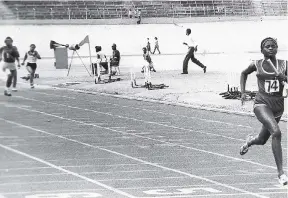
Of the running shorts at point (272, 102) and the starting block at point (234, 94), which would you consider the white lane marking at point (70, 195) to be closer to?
the running shorts at point (272, 102)

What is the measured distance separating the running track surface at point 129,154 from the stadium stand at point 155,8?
42.6 m

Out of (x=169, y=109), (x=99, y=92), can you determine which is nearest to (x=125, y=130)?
(x=169, y=109)

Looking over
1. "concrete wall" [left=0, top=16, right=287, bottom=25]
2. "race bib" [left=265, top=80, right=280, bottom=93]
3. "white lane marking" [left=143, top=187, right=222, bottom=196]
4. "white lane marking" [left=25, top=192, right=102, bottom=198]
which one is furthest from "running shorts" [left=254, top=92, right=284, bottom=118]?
"concrete wall" [left=0, top=16, right=287, bottom=25]

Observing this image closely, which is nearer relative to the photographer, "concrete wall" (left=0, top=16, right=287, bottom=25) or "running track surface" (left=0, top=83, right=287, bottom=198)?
"running track surface" (left=0, top=83, right=287, bottom=198)

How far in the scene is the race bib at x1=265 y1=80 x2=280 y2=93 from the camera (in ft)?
31.9

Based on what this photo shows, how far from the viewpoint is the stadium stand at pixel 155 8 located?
6334 centimetres

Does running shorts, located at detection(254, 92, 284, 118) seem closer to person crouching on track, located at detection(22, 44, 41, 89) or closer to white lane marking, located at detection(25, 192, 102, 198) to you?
white lane marking, located at detection(25, 192, 102, 198)

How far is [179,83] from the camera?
27656mm

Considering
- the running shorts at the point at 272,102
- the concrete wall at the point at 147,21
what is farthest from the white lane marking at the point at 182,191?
the concrete wall at the point at 147,21

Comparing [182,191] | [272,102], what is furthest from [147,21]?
[182,191]

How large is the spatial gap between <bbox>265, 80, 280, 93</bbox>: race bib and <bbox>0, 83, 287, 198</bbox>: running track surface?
1136mm

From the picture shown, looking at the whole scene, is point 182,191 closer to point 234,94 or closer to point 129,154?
point 129,154

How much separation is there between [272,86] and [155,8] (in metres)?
59.0

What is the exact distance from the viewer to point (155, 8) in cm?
6831
